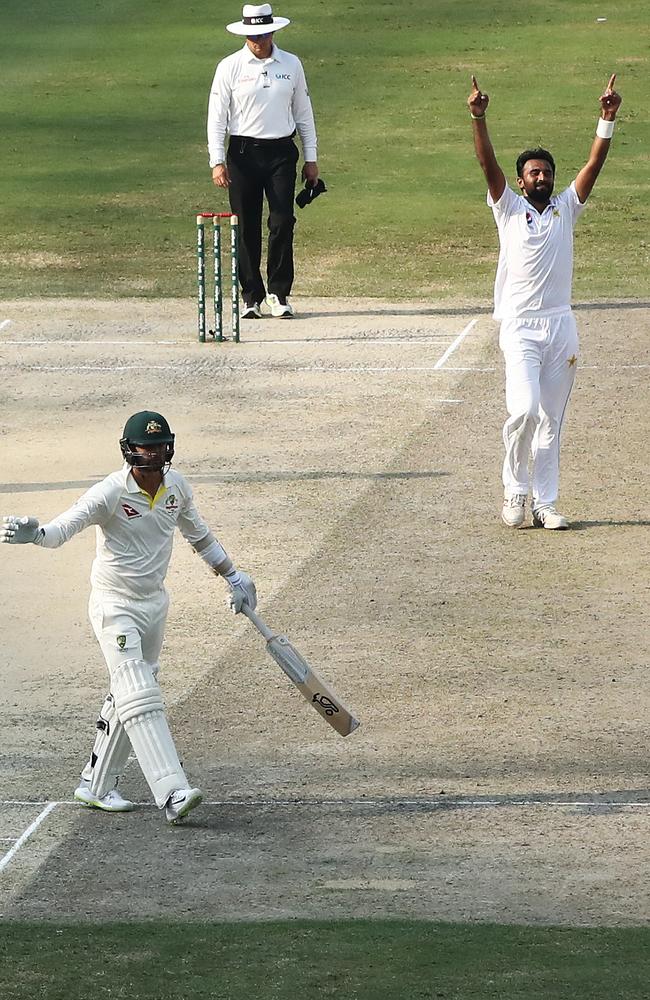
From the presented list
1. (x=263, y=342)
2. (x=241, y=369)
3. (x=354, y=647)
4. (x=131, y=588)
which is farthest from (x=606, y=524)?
(x=263, y=342)

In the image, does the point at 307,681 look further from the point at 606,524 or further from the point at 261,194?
the point at 261,194

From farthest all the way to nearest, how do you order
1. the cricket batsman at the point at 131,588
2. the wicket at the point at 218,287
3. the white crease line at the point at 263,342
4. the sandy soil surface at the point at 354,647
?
the white crease line at the point at 263,342
the wicket at the point at 218,287
the cricket batsman at the point at 131,588
the sandy soil surface at the point at 354,647

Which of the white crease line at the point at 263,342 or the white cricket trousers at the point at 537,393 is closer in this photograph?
the white cricket trousers at the point at 537,393

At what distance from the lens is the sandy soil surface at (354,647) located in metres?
7.96

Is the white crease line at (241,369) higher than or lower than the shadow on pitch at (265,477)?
lower

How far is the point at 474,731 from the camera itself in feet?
31.3

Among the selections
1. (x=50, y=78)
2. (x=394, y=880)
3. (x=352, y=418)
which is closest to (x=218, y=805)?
(x=394, y=880)

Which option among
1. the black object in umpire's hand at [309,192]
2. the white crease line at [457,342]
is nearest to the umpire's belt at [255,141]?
the black object in umpire's hand at [309,192]

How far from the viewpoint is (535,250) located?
41.9ft

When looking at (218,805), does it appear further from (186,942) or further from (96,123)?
(96,123)

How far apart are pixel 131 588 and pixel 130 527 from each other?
278 mm

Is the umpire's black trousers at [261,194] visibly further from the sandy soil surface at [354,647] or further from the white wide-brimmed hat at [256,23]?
the sandy soil surface at [354,647]

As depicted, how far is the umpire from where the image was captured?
19266 mm

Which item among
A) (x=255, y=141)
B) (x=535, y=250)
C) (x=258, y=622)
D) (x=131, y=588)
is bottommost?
(x=255, y=141)
